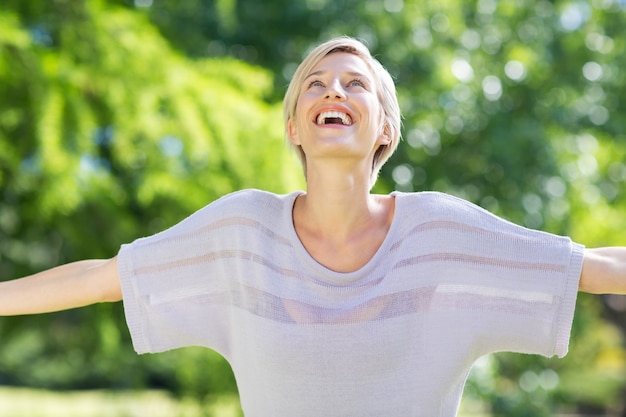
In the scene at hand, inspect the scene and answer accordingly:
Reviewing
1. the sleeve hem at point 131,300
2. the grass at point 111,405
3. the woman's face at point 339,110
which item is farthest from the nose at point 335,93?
the grass at point 111,405

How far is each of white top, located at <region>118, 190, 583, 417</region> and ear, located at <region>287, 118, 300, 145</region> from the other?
165 mm

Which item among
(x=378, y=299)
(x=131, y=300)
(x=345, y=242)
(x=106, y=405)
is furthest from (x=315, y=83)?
(x=106, y=405)

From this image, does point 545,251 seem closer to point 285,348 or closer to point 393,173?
point 285,348

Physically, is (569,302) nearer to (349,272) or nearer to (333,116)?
(349,272)

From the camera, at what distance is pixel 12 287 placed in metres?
1.67

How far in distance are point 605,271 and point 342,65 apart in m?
0.62

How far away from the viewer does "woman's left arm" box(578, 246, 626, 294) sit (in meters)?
1.55

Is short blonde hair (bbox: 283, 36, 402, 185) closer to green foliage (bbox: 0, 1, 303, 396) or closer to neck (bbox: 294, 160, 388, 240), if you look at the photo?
neck (bbox: 294, 160, 388, 240)

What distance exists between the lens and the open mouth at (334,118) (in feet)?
5.49

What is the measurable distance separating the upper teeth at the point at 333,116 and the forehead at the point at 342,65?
0.30ft

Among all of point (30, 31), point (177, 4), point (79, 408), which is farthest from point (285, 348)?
point (79, 408)

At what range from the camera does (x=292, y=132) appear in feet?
5.92

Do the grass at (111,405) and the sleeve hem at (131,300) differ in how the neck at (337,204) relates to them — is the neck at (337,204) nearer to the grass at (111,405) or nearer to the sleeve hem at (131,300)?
the sleeve hem at (131,300)

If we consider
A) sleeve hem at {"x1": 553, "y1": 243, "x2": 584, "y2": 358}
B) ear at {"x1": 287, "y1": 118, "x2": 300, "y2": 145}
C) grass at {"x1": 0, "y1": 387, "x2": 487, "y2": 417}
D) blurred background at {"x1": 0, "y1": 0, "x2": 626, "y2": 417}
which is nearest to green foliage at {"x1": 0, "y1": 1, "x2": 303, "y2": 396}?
blurred background at {"x1": 0, "y1": 0, "x2": 626, "y2": 417}
